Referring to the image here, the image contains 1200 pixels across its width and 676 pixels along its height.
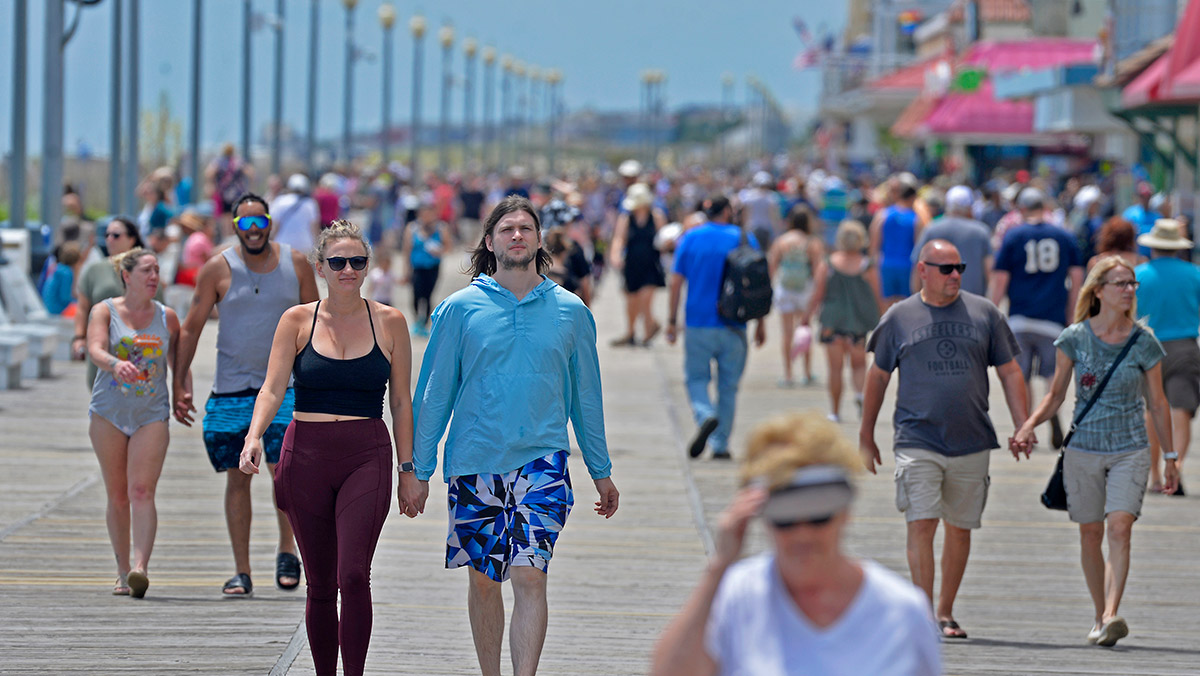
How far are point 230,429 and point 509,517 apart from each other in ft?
7.53

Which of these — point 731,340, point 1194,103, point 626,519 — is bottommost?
point 626,519

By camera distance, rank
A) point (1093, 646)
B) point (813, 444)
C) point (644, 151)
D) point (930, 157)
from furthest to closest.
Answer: point (644, 151) < point (930, 157) < point (1093, 646) < point (813, 444)

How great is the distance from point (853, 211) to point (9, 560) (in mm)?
17085

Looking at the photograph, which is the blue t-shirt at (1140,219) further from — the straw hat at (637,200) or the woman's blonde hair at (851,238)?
the straw hat at (637,200)

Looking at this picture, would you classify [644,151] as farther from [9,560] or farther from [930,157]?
[9,560]

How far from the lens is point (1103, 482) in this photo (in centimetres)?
771

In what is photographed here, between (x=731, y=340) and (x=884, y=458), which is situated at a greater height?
(x=731, y=340)

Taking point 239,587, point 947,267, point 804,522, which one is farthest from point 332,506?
point 804,522

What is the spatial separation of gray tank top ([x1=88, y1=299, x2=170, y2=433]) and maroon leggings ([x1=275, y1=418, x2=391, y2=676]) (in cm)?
198

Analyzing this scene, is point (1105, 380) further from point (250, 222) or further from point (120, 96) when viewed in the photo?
point (120, 96)

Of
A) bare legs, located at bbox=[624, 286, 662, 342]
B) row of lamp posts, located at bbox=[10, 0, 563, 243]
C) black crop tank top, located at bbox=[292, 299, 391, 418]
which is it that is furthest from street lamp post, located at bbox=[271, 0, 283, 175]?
black crop tank top, located at bbox=[292, 299, 391, 418]

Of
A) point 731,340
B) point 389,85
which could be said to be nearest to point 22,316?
point 731,340

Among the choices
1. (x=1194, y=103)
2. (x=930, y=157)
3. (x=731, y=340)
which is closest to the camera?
(x=731, y=340)

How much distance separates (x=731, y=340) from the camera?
12.5 m
